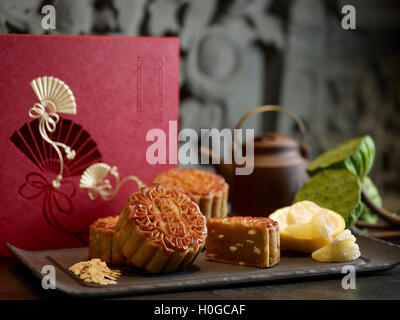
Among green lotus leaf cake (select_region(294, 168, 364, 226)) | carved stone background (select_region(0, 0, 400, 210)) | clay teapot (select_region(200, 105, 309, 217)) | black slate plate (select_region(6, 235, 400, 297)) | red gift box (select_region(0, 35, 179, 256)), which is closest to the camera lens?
black slate plate (select_region(6, 235, 400, 297))

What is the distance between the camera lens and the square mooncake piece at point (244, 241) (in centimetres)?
124

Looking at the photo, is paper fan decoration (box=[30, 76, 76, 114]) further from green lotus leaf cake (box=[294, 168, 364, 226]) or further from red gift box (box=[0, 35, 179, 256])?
green lotus leaf cake (box=[294, 168, 364, 226])

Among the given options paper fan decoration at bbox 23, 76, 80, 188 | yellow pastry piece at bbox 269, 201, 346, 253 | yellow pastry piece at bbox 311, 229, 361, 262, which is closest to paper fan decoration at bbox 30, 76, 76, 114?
paper fan decoration at bbox 23, 76, 80, 188

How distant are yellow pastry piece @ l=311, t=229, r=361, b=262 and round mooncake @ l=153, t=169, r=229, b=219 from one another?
274 mm

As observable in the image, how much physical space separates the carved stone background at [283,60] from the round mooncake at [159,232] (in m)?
0.97

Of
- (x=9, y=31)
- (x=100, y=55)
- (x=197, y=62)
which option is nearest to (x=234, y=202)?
(x=100, y=55)

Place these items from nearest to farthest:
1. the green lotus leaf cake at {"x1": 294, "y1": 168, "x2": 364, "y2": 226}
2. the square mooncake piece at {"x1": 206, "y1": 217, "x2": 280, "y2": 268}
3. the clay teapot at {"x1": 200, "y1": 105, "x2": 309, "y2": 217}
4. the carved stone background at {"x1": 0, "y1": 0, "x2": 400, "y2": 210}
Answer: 1. the square mooncake piece at {"x1": 206, "y1": 217, "x2": 280, "y2": 268}
2. the green lotus leaf cake at {"x1": 294, "y1": 168, "x2": 364, "y2": 226}
3. the clay teapot at {"x1": 200, "y1": 105, "x2": 309, "y2": 217}
4. the carved stone background at {"x1": 0, "y1": 0, "x2": 400, "y2": 210}

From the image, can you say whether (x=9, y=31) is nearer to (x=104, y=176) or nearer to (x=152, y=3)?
(x=152, y=3)

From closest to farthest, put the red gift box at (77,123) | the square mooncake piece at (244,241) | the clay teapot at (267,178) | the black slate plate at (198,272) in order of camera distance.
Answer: the black slate plate at (198,272)
the square mooncake piece at (244,241)
the red gift box at (77,123)
the clay teapot at (267,178)

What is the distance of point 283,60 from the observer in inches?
94.8

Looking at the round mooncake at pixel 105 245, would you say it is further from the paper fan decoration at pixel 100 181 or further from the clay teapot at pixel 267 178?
the clay teapot at pixel 267 178

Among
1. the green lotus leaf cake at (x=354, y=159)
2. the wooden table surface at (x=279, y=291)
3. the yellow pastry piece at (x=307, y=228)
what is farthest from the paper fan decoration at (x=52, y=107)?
the green lotus leaf cake at (x=354, y=159)

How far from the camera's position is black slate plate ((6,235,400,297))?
109 centimetres

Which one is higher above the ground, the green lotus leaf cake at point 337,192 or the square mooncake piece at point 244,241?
the green lotus leaf cake at point 337,192
